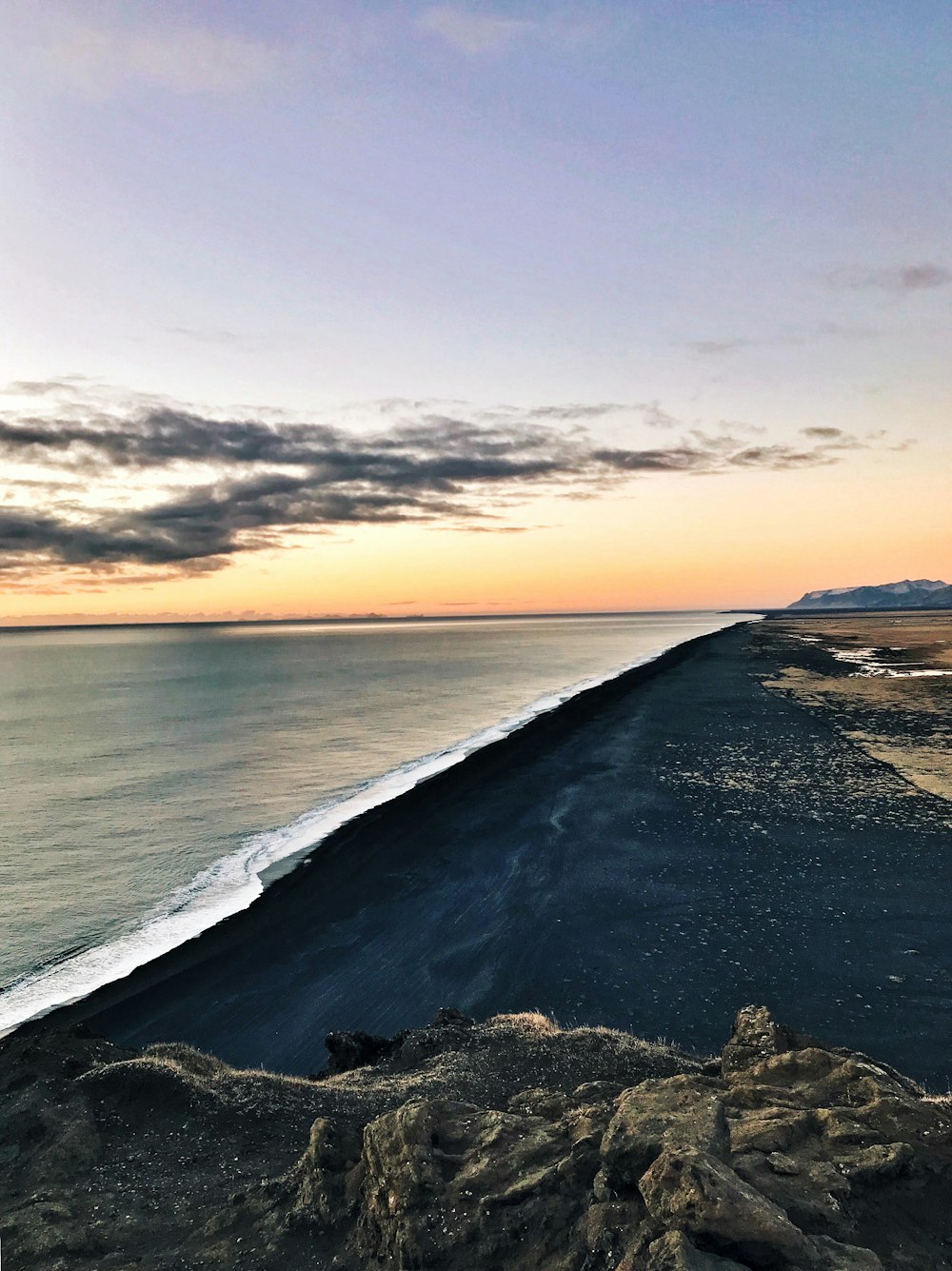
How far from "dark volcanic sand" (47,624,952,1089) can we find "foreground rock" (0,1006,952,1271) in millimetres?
3213

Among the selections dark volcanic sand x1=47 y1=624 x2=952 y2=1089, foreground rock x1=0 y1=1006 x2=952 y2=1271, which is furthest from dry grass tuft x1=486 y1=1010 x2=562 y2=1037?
dark volcanic sand x1=47 y1=624 x2=952 y2=1089

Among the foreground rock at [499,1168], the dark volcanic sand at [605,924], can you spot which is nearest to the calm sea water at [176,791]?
the dark volcanic sand at [605,924]

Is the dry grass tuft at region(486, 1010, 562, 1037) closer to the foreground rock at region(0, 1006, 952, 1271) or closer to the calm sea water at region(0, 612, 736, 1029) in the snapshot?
the foreground rock at region(0, 1006, 952, 1271)

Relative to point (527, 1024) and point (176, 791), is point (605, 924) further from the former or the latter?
point (176, 791)

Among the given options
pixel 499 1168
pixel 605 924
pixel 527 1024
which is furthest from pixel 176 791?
pixel 499 1168

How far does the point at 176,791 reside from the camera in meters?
31.3

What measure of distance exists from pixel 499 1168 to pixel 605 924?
10.3 m

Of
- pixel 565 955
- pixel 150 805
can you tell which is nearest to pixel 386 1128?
pixel 565 955

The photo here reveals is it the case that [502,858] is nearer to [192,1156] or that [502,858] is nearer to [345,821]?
[345,821]

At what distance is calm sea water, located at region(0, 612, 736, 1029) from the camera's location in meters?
17.1

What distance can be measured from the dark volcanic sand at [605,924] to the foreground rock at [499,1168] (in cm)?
321

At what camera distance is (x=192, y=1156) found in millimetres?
7637

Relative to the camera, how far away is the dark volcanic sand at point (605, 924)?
12383 millimetres

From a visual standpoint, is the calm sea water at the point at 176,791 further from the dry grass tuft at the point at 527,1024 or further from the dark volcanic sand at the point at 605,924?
the dry grass tuft at the point at 527,1024
